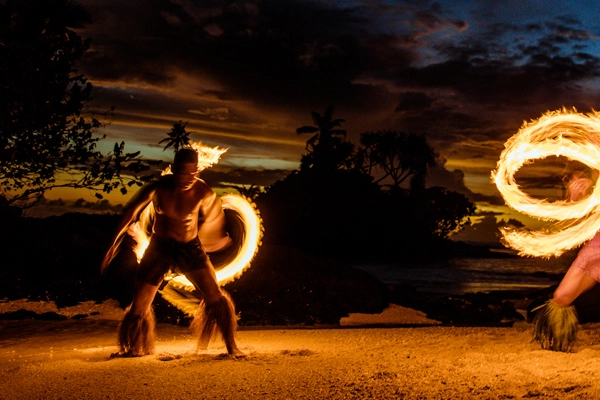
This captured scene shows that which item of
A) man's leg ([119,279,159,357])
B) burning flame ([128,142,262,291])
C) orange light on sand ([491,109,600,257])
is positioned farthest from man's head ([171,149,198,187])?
orange light on sand ([491,109,600,257])

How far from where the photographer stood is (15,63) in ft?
36.3

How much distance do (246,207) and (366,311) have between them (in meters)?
8.24

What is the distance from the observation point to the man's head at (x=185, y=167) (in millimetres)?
7313

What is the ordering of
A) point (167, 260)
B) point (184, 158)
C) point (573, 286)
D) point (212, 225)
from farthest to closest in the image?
point (212, 225), point (573, 286), point (167, 260), point (184, 158)

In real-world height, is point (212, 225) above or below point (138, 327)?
above

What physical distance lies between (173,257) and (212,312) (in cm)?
77

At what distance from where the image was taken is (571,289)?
24.8 ft

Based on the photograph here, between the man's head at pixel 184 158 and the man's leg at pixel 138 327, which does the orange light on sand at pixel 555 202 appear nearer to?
the man's head at pixel 184 158

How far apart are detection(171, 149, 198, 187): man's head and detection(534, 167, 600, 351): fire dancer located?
4.31m

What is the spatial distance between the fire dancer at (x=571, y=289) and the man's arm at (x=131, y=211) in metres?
4.83

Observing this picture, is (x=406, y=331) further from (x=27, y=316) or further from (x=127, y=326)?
(x=27, y=316)

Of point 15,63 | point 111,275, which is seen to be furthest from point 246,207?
point 111,275

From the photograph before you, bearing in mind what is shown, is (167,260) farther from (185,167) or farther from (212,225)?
(185,167)

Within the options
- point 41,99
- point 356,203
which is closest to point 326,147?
point 356,203
